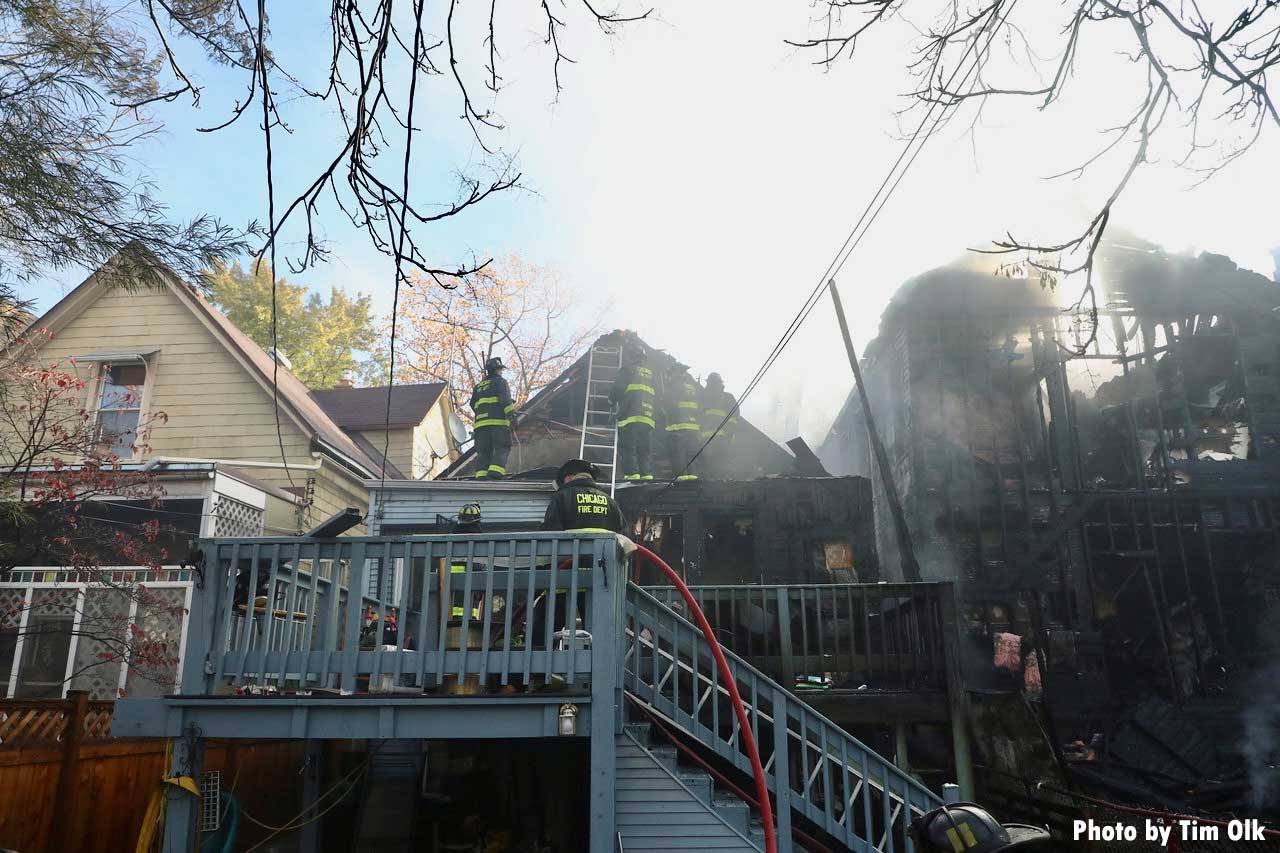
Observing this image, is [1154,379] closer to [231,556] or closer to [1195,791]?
[1195,791]

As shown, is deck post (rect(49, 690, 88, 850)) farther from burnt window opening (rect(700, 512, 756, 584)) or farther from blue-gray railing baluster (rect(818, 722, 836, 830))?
burnt window opening (rect(700, 512, 756, 584))

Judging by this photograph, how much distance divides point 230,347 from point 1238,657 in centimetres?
1884

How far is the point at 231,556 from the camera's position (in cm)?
625

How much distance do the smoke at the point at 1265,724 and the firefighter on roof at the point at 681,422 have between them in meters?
9.94

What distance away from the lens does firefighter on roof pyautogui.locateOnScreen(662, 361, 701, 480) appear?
16.7 meters

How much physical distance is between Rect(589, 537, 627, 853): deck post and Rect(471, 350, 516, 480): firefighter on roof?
33.8 feet

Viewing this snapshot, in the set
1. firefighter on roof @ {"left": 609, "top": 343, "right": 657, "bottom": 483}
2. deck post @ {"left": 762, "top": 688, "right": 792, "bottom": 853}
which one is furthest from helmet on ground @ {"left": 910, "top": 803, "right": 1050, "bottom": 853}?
firefighter on roof @ {"left": 609, "top": 343, "right": 657, "bottom": 483}

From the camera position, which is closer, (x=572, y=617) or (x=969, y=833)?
(x=969, y=833)

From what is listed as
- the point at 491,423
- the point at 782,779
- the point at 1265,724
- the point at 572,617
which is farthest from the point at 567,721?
the point at 1265,724

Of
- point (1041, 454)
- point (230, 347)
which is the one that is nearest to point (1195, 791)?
point (1041, 454)

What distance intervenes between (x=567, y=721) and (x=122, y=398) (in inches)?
536

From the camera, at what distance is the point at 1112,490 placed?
668 inches

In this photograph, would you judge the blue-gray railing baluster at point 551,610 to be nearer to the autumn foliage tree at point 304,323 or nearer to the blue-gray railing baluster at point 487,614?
the blue-gray railing baluster at point 487,614

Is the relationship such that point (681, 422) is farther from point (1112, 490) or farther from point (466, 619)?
point (466, 619)
